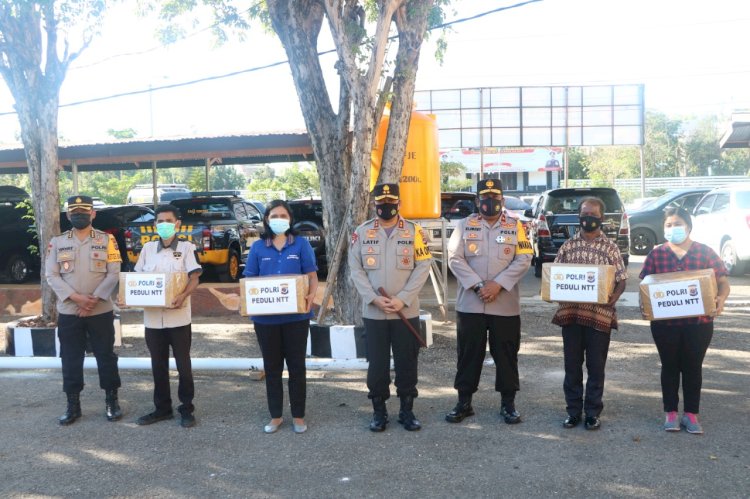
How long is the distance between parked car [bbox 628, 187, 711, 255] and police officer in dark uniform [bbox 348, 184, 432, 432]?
12.9 metres

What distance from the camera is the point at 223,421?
19.0ft

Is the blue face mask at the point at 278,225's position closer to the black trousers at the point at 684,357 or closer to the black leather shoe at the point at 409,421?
the black leather shoe at the point at 409,421

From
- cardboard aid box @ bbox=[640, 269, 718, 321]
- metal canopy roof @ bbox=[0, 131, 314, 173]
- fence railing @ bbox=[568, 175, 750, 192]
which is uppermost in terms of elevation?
metal canopy roof @ bbox=[0, 131, 314, 173]

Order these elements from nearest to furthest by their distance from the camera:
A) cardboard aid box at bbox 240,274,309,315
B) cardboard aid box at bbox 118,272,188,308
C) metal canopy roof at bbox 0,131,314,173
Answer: cardboard aid box at bbox 240,274,309,315 < cardboard aid box at bbox 118,272,188,308 < metal canopy roof at bbox 0,131,314,173

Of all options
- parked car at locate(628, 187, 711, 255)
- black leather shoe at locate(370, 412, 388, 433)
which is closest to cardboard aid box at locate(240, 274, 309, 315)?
black leather shoe at locate(370, 412, 388, 433)

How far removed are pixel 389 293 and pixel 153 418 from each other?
2.09 metres

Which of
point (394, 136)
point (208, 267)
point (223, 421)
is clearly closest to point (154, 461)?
point (223, 421)

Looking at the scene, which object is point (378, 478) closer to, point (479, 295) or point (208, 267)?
point (479, 295)

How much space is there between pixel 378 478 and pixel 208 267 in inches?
415

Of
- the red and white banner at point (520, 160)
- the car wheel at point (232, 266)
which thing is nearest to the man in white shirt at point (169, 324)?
the car wheel at point (232, 266)

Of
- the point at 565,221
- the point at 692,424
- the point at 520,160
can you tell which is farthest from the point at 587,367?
the point at 520,160

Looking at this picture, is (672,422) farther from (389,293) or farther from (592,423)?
(389,293)

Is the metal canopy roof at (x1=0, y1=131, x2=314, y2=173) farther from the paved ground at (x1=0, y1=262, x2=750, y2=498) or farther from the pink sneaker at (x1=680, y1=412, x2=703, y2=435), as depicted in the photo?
the pink sneaker at (x1=680, y1=412, x2=703, y2=435)

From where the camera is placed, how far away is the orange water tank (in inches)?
342
